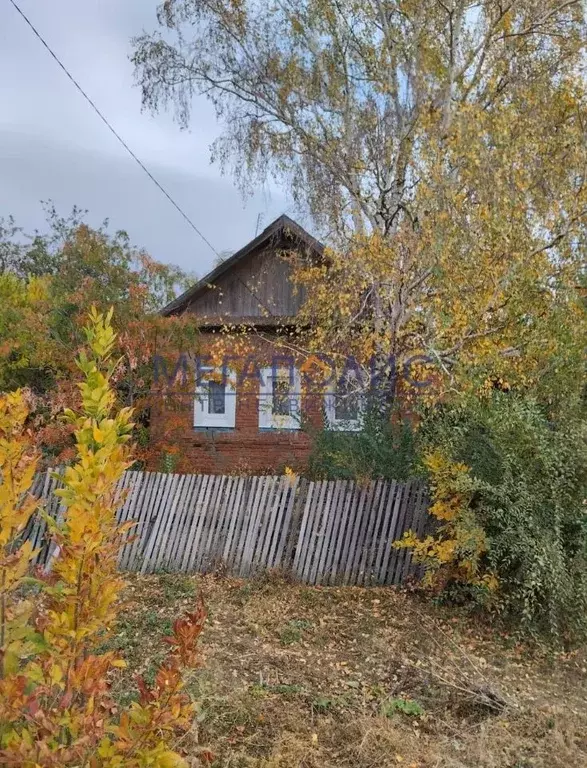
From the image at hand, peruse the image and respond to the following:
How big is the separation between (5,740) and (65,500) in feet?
1.94

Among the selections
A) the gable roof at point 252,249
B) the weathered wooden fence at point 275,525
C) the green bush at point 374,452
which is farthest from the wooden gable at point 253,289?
the weathered wooden fence at point 275,525

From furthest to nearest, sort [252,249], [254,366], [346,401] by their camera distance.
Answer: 1. [252,249]
2. [254,366]
3. [346,401]

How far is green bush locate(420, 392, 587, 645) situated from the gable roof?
6.58 m

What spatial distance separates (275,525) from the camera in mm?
6930

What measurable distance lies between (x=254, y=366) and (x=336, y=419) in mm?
2338

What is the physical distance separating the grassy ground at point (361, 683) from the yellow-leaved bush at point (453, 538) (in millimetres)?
386

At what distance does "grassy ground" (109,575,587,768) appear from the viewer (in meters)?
3.30

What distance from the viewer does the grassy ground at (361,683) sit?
3303 mm

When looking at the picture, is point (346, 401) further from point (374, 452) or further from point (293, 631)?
point (293, 631)

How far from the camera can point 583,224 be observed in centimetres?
854

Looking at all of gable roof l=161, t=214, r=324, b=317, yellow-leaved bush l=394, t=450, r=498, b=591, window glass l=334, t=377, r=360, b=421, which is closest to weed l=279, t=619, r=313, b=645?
yellow-leaved bush l=394, t=450, r=498, b=591

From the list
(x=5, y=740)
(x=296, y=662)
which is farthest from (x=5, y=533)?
(x=296, y=662)

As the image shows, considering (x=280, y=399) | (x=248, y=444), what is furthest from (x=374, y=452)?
(x=248, y=444)

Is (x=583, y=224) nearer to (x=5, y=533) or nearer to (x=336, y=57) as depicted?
(x=336, y=57)
